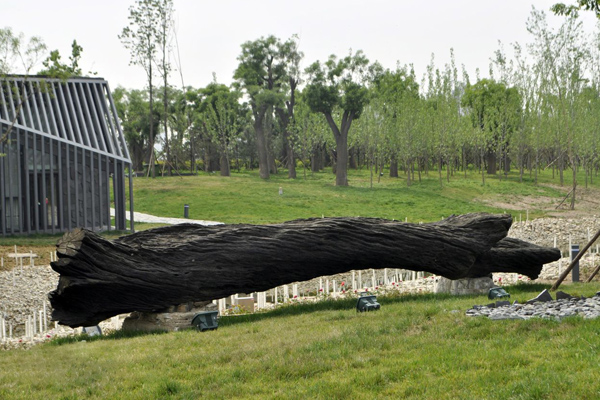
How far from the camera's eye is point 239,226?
10305 millimetres

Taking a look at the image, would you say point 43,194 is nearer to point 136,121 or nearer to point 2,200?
point 2,200

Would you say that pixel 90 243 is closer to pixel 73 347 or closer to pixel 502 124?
pixel 73 347

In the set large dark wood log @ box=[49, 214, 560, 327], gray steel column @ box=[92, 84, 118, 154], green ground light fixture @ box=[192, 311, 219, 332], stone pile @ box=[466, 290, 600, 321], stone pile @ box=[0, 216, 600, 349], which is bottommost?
stone pile @ box=[0, 216, 600, 349]

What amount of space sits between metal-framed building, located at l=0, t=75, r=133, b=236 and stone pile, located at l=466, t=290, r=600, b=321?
21053 millimetres

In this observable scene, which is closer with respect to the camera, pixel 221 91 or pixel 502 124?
pixel 502 124

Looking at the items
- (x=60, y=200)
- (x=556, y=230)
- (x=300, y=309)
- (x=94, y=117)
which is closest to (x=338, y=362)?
(x=300, y=309)

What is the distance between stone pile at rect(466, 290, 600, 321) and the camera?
762cm

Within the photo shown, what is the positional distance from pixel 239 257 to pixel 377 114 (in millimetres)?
46246

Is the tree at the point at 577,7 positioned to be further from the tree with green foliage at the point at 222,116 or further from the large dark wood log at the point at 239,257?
the tree with green foliage at the point at 222,116

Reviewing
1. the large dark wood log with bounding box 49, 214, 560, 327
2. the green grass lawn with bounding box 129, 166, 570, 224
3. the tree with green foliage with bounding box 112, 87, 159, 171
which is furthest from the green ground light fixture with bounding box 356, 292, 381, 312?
the tree with green foliage with bounding box 112, 87, 159, 171

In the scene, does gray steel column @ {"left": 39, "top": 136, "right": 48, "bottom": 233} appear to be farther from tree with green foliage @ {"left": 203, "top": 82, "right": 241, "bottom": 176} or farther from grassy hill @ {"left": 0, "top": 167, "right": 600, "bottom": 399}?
tree with green foliage @ {"left": 203, "top": 82, "right": 241, "bottom": 176}

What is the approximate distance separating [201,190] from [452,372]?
37567 mm

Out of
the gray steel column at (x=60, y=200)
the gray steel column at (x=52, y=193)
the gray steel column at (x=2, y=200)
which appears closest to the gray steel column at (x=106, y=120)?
the gray steel column at (x=60, y=200)

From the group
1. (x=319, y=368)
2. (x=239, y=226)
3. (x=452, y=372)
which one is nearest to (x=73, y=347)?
(x=239, y=226)
